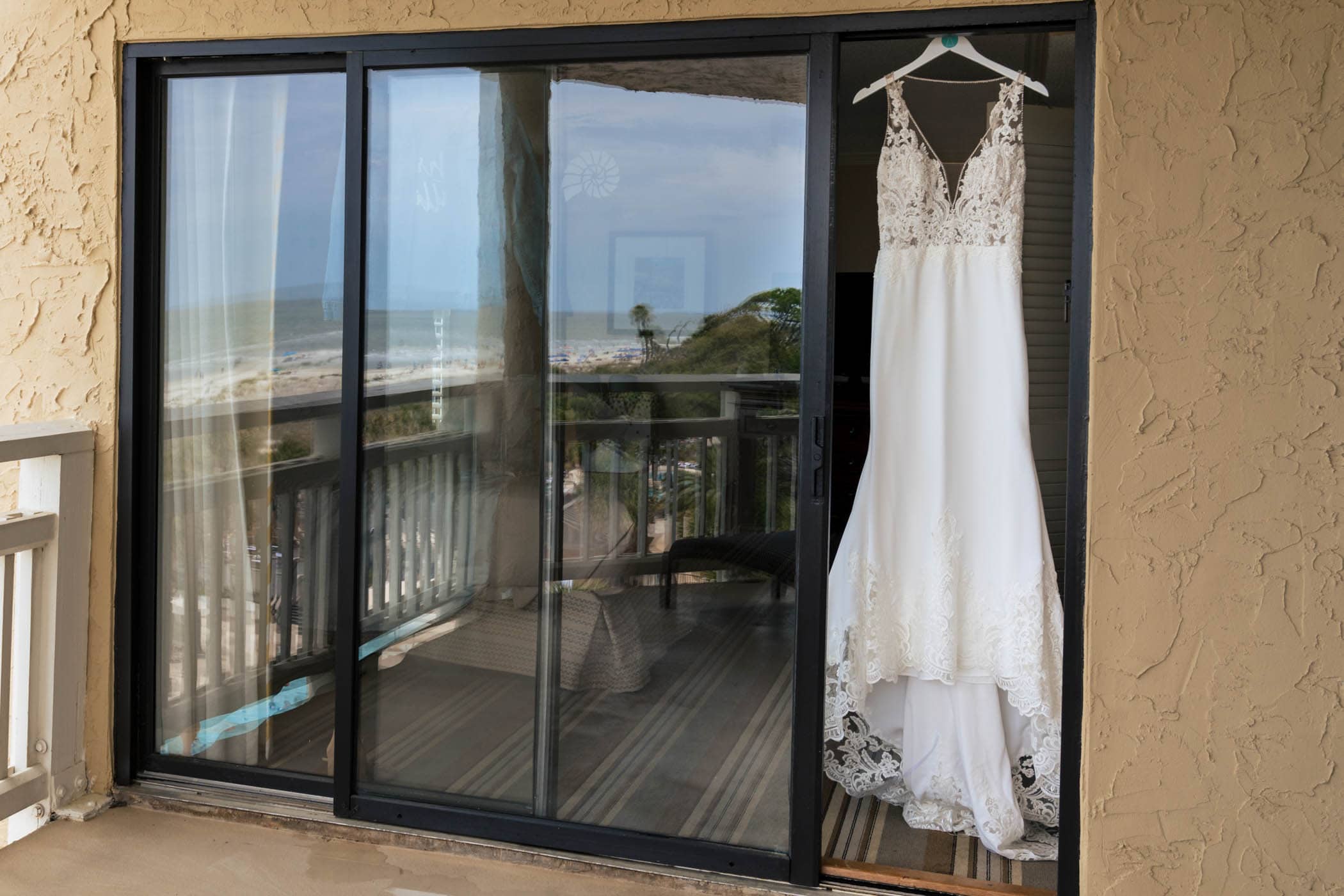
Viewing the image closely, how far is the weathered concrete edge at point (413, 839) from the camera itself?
8.55 ft

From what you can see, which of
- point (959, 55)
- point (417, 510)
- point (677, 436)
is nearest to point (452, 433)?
point (417, 510)

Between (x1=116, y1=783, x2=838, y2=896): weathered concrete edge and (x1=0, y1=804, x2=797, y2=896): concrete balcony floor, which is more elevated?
(x1=116, y1=783, x2=838, y2=896): weathered concrete edge

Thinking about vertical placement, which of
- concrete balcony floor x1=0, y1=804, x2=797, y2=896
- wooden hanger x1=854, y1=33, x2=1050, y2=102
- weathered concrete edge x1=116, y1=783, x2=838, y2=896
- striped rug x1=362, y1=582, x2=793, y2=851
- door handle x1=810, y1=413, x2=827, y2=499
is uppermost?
wooden hanger x1=854, y1=33, x2=1050, y2=102

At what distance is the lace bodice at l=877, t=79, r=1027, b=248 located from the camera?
2623 mm

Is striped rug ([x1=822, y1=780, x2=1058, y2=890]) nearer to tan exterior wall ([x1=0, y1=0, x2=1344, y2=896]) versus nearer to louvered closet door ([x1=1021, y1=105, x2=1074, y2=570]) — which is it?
tan exterior wall ([x1=0, y1=0, x2=1344, y2=896])

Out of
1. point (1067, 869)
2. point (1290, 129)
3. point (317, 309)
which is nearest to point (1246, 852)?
→ point (1067, 869)

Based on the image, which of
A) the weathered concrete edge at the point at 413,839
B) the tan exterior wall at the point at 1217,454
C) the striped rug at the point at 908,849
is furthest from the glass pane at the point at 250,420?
the tan exterior wall at the point at 1217,454

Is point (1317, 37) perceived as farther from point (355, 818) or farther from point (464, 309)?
point (355, 818)

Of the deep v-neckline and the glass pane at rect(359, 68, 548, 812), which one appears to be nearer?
the deep v-neckline

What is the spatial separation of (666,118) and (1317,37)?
1.33 metres

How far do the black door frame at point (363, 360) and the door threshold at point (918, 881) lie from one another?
0.07 metres

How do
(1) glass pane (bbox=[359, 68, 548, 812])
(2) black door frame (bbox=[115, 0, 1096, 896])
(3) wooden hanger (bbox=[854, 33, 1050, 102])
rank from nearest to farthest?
(2) black door frame (bbox=[115, 0, 1096, 896]) → (3) wooden hanger (bbox=[854, 33, 1050, 102]) → (1) glass pane (bbox=[359, 68, 548, 812])

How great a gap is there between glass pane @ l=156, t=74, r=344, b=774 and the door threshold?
1350mm

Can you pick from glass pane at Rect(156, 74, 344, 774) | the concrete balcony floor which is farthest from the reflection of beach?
the concrete balcony floor
